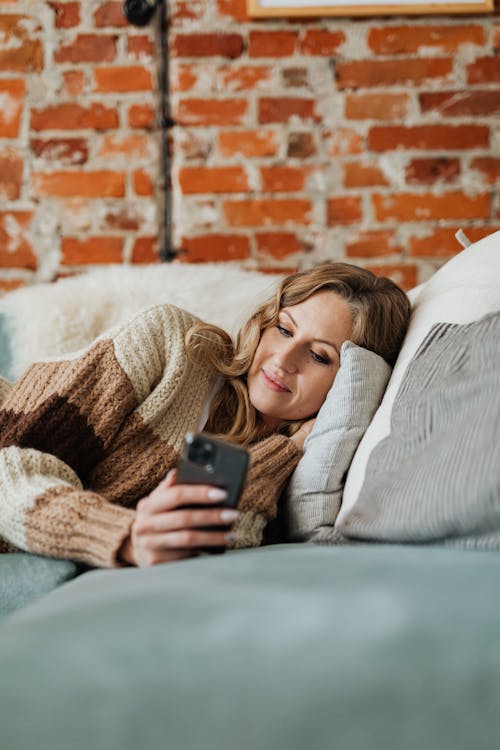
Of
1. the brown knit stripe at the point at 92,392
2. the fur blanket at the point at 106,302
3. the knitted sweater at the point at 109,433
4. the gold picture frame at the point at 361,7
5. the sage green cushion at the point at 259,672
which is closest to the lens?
the sage green cushion at the point at 259,672

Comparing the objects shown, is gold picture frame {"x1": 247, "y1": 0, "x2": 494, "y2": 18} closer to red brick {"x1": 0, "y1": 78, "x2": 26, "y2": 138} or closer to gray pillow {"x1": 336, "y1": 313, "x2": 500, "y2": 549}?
red brick {"x1": 0, "y1": 78, "x2": 26, "y2": 138}

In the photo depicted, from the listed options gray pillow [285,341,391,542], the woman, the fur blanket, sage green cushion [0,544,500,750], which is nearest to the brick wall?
the fur blanket

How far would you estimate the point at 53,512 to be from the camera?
1046mm

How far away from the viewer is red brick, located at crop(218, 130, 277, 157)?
2049 mm

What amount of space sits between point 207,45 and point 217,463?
1.54m

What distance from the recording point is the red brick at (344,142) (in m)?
2.04

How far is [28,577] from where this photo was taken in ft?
3.29

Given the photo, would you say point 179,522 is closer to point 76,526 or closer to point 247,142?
point 76,526

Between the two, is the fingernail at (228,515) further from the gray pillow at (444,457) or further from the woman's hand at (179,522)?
the gray pillow at (444,457)

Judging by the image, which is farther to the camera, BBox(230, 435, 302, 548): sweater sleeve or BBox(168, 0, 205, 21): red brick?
BBox(168, 0, 205, 21): red brick

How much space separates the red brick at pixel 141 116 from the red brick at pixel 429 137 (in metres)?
0.58

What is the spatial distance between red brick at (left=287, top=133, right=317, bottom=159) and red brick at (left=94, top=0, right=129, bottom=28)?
1.74 feet

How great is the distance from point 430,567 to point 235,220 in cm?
152

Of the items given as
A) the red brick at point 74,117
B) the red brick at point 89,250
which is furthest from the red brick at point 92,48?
the red brick at point 89,250
